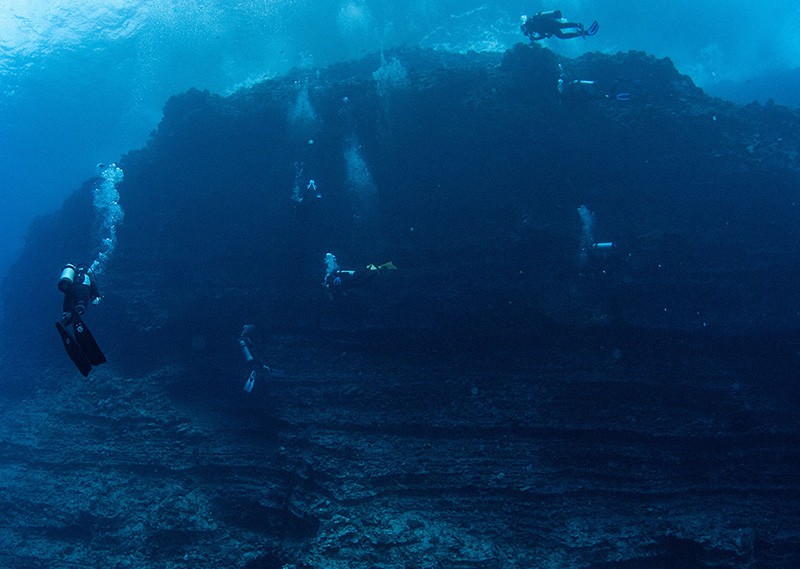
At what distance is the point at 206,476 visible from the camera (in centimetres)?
995

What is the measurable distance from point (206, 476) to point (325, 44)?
38900 mm

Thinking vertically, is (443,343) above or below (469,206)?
below

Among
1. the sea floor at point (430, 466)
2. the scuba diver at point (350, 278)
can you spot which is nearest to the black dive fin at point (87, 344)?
the sea floor at point (430, 466)

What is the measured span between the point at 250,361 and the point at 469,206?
7078 mm

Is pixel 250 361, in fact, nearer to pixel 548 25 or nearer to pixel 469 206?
pixel 469 206

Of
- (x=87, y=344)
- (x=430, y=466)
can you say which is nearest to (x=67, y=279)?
(x=87, y=344)

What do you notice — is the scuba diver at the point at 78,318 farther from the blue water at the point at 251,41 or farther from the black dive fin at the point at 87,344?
the blue water at the point at 251,41

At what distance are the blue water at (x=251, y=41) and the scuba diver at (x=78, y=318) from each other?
35442 millimetres

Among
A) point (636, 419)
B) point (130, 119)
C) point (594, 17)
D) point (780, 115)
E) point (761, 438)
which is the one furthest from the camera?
point (130, 119)

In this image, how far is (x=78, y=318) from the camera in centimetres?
641

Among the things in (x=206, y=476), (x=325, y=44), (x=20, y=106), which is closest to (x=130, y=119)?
(x=20, y=106)

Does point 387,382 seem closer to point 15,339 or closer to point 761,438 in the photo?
point 761,438

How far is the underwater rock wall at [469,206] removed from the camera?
34.2ft

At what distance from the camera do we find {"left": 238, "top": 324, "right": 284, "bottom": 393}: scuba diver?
34.9 feet
